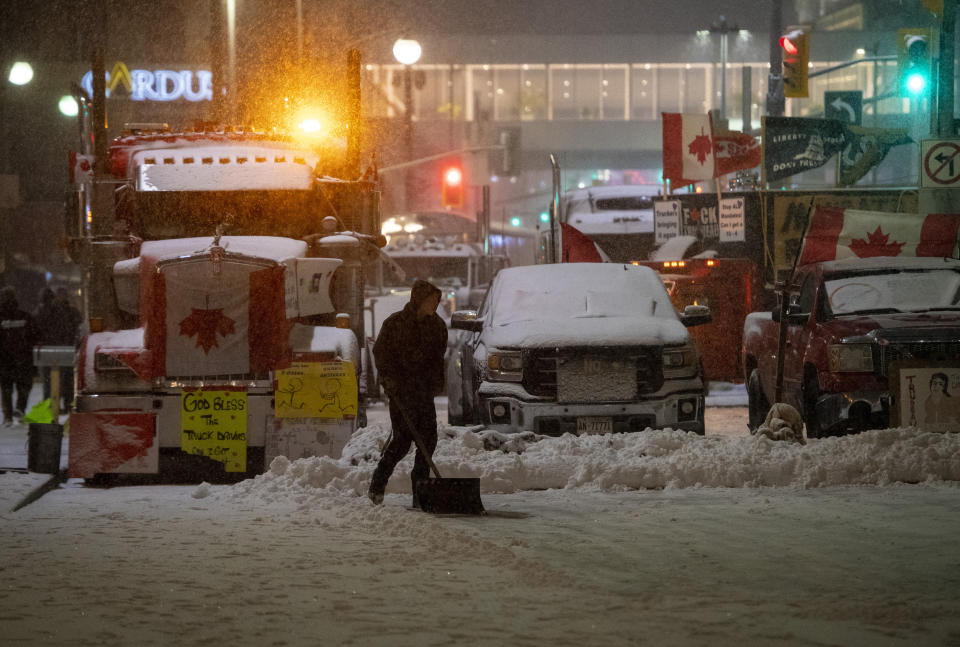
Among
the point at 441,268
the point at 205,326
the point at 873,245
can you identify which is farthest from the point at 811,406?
the point at 441,268

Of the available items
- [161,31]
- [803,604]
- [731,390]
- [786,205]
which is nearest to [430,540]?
[803,604]

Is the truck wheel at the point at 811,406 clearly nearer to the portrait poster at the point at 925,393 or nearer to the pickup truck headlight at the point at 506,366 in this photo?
the portrait poster at the point at 925,393

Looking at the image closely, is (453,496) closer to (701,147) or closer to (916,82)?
(701,147)

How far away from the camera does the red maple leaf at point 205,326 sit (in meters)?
12.0

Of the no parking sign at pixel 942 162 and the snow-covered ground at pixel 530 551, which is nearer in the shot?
the snow-covered ground at pixel 530 551

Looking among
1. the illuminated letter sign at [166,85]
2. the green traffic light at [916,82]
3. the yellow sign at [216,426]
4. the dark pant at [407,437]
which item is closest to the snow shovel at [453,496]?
the dark pant at [407,437]

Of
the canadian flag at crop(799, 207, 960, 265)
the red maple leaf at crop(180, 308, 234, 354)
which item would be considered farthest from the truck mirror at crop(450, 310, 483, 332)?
the canadian flag at crop(799, 207, 960, 265)

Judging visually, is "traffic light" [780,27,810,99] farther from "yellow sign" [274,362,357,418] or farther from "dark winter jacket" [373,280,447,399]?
"dark winter jacket" [373,280,447,399]

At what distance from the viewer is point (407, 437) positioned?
389 inches

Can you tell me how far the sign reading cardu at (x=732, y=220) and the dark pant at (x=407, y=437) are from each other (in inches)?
641

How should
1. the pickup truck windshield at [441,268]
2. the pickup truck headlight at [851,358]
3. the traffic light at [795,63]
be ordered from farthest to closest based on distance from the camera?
the traffic light at [795,63], the pickup truck windshield at [441,268], the pickup truck headlight at [851,358]

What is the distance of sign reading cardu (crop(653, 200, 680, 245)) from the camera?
25500mm

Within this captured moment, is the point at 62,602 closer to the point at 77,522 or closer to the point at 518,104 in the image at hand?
the point at 77,522

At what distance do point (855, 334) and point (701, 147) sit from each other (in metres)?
13.5
